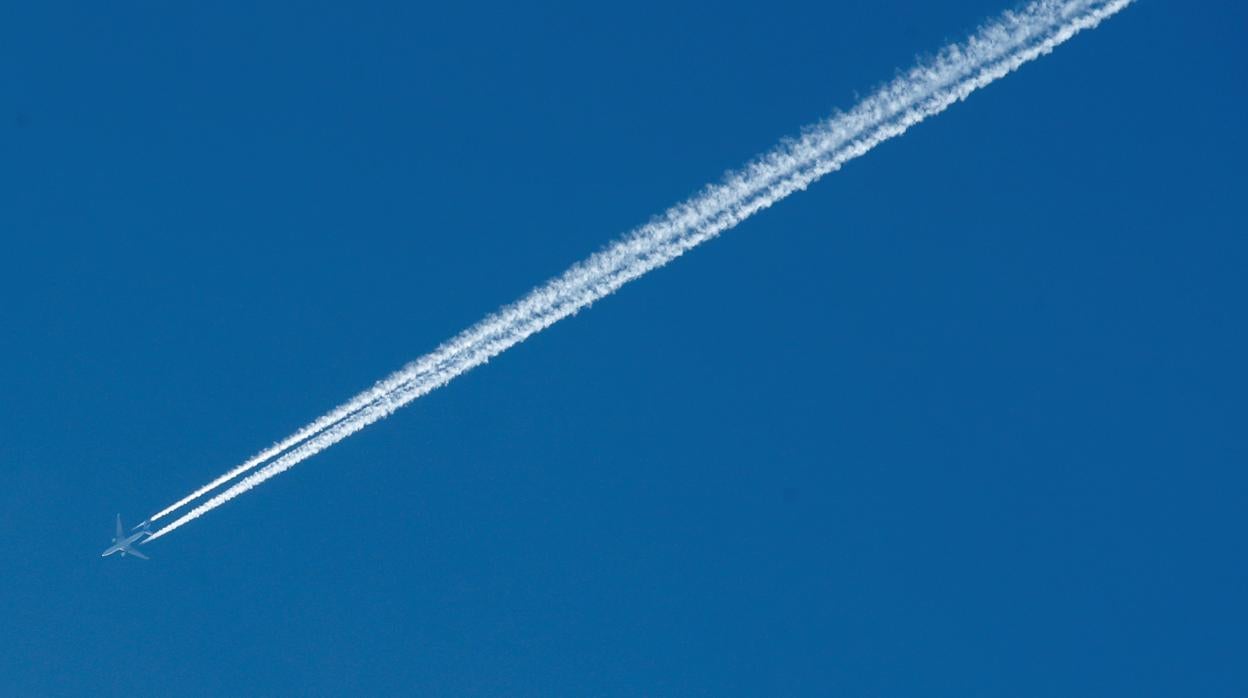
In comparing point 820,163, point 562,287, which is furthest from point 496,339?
point 820,163

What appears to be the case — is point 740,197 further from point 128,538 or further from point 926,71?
point 128,538

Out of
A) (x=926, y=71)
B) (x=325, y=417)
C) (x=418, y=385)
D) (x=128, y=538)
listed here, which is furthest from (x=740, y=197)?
(x=128, y=538)

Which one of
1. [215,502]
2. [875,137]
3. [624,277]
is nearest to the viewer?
[875,137]

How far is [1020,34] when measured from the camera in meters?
27.1

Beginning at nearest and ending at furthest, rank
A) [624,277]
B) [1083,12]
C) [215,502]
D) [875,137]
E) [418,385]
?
[1083,12], [875,137], [624,277], [418,385], [215,502]

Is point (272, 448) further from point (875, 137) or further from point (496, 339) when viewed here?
point (875, 137)

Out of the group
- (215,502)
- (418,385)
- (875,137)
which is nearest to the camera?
(875,137)

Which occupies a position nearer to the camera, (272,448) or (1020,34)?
(1020,34)

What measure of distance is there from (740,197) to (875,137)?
3.35 metres

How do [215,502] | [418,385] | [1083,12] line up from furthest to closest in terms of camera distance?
[215,502] → [418,385] → [1083,12]

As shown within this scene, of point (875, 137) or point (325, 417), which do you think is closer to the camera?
point (875, 137)

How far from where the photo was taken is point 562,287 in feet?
104

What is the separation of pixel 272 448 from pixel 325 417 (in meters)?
1.80

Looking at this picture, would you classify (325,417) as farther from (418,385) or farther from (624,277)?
(624,277)
